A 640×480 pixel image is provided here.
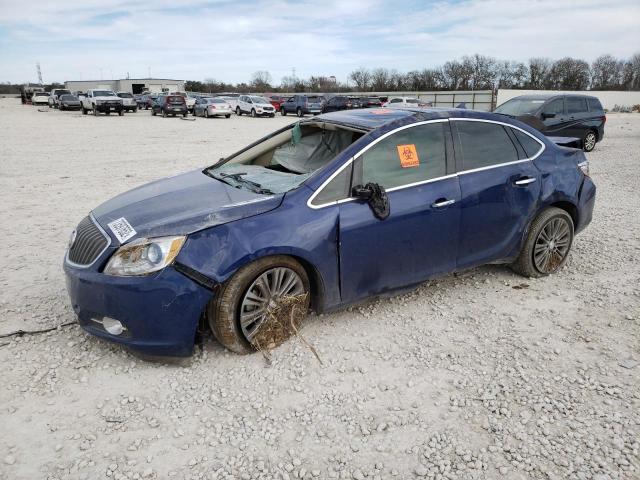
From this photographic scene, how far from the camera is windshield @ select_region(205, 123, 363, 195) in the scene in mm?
3658

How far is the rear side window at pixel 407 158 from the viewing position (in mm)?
3545

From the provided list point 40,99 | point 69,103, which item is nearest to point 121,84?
point 40,99

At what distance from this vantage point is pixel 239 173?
13.3 feet

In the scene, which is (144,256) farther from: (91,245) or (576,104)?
(576,104)

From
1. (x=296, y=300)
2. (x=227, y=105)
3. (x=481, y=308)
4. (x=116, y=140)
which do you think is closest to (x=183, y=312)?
(x=296, y=300)

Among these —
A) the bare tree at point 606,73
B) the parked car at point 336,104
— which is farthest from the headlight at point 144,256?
the bare tree at point 606,73

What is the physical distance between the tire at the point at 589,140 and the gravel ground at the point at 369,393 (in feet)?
33.4

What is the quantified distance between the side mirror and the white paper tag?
4.96 ft

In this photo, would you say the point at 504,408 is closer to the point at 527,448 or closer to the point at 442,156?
the point at 527,448

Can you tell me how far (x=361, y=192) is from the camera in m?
3.36

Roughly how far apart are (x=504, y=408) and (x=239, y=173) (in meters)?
2.68

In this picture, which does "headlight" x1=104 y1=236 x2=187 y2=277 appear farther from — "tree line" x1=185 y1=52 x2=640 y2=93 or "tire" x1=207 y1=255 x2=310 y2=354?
"tree line" x1=185 y1=52 x2=640 y2=93

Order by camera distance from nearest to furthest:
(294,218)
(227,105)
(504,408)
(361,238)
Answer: (504,408), (294,218), (361,238), (227,105)

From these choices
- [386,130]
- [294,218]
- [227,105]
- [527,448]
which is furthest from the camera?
[227,105]
